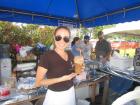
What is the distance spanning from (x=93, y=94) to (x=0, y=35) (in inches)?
229

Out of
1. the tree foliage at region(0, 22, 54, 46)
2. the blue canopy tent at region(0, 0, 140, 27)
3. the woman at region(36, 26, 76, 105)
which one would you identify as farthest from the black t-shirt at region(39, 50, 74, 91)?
the tree foliage at region(0, 22, 54, 46)

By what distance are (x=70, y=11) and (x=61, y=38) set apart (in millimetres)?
2217

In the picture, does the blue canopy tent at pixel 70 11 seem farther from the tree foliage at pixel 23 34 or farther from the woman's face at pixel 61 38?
the tree foliage at pixel 23 34

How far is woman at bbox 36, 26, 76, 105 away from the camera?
1.52 meters

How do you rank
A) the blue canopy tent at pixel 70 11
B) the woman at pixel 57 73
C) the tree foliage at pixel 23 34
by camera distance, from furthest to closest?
the tree foliage at pixel 23 34
the blue canopy tent at pixel 70 11
the woman at pixel 57 73

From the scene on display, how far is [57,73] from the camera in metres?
1.57

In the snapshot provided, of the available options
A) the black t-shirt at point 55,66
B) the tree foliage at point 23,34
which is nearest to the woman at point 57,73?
the black t-shirt at point 55,66

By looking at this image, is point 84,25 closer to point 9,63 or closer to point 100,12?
point 100,12

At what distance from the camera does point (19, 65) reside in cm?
274

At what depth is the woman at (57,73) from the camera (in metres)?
1.52

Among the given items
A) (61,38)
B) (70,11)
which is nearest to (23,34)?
(70,11)

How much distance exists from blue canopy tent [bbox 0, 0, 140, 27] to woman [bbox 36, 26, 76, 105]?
1.54 m

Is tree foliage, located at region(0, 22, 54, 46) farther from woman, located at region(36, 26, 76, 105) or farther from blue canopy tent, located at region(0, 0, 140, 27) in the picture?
woman, located at region(36, 26, 76, 105)

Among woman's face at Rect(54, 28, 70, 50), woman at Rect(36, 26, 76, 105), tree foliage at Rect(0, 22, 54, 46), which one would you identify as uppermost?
tree foliage at Rect(0, 22, 54, 46)
